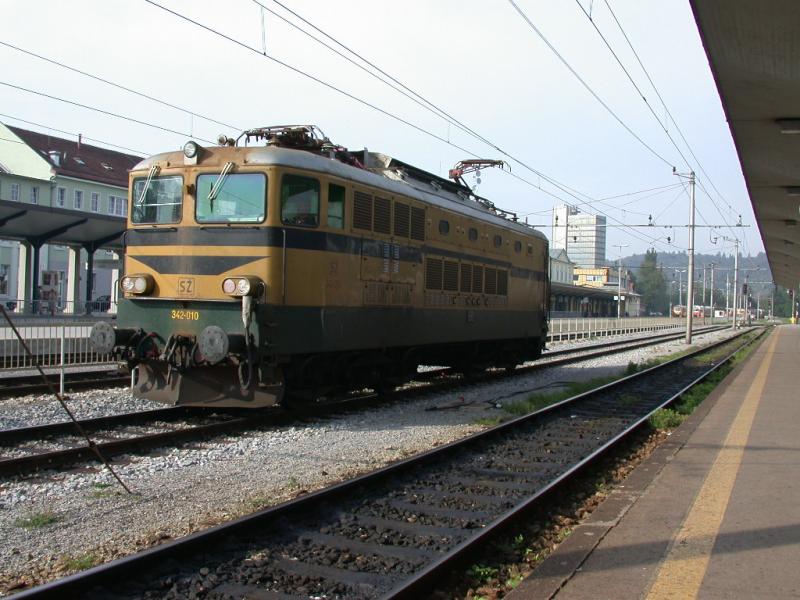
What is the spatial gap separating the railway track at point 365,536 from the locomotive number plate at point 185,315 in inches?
146

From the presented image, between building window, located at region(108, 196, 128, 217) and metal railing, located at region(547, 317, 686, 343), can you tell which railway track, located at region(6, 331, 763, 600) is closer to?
metal railing, located at region(547, 317, 686, 343)

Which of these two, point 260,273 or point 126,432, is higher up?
point 260,273

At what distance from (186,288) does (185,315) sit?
365 mm

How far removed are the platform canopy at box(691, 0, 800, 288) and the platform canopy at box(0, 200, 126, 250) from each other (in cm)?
1498

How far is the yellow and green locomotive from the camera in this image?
958 cm

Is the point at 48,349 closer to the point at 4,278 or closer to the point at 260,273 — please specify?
the point at 260,273

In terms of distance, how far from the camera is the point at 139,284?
1018cm

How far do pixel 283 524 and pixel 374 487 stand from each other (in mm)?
1325

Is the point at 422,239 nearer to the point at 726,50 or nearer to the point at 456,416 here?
the point at 456,416

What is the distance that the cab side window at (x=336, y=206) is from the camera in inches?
406

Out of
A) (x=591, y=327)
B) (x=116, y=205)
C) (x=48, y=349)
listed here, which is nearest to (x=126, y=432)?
(x=48, y=349)

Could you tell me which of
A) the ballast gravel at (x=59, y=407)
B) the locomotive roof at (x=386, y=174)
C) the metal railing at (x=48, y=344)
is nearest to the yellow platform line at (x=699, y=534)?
the locomotive roof at (x=386, y=174)

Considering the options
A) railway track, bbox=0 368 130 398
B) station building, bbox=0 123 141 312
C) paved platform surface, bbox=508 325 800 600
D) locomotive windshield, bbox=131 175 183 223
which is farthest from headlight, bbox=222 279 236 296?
station building, bbox=0 123 141 312

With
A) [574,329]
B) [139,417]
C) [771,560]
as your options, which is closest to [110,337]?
[139,417]
